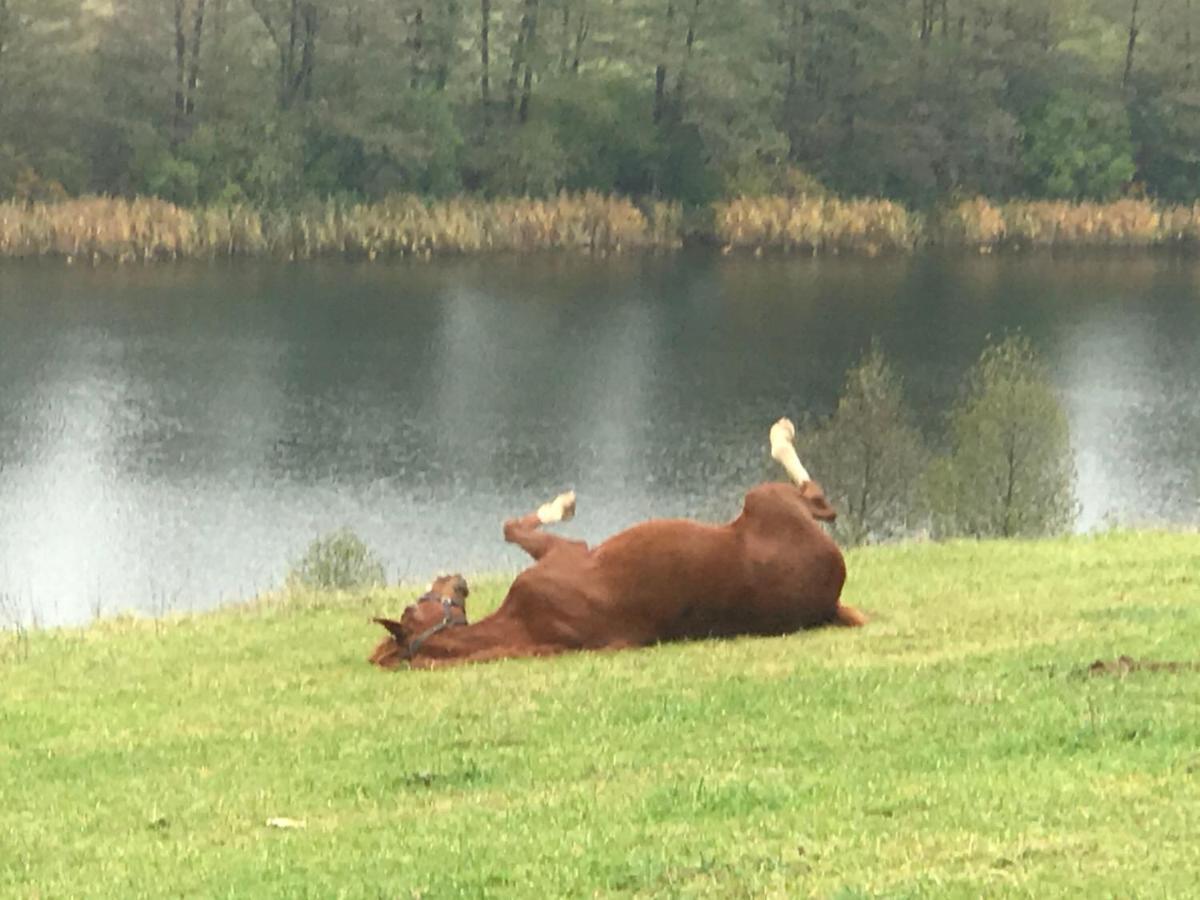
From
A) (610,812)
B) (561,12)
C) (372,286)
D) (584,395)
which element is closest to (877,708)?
(610,812)

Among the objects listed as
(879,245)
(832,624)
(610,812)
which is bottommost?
(879,245)

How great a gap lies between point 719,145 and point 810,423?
3776 cm

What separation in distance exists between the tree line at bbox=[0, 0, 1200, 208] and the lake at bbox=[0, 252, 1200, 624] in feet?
27.5

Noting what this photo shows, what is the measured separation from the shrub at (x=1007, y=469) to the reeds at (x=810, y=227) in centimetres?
4181

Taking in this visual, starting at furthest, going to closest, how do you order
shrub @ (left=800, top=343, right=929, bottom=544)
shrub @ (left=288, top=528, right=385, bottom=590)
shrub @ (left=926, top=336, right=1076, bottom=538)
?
shrub @ (left=800, top=343, right=929, bottom=544), shrub @ (left=926, top=336, right=1076, bottom=538), shrub @ (left=288, top=528, right=385, bottom=590)

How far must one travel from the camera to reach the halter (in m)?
8.72

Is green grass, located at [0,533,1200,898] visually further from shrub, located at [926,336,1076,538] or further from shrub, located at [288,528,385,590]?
shrub, located at [926,336,1076,538]

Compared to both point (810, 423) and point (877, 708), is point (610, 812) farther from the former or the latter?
point (810, 423)

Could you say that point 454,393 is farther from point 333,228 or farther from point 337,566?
point 333,228

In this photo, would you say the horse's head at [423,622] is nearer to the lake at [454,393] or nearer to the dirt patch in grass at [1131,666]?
the dirt patch in grass at [1131,666]

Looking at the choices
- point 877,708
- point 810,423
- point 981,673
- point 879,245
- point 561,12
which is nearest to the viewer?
point 877,708

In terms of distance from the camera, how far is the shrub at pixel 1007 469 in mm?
22984

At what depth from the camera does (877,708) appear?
688cm

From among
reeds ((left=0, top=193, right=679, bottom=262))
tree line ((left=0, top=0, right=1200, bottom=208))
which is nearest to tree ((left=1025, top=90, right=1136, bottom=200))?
tree line ((left=0, top=0, right=1200, bottom=208))
